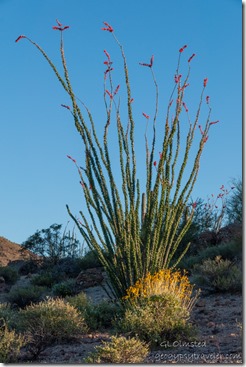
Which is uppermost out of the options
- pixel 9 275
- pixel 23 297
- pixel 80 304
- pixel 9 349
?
pixel 9 275

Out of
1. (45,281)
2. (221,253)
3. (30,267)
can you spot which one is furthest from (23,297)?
(30,267)

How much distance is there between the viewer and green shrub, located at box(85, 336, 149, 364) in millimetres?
7008

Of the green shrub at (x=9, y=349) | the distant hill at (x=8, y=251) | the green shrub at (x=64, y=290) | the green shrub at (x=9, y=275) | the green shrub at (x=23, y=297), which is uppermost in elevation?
the distant hill at (x=8, y=251)

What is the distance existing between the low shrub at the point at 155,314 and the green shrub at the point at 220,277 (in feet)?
8.62

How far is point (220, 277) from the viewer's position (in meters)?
12.1

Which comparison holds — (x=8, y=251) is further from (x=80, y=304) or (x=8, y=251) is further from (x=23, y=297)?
(x=80, y=304)

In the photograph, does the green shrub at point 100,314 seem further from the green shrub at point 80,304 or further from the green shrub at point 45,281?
the green shrub at point 45,281

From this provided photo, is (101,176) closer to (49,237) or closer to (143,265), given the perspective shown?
(143,265)

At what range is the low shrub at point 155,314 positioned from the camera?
832 cm

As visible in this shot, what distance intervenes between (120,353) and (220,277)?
532 centimetres

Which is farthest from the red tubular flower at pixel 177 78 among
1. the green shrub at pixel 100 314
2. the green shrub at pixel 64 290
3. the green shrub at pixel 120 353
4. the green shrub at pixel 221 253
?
the green shrub at pixel 64 290

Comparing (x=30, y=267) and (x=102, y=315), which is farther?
(x=30, y=267)

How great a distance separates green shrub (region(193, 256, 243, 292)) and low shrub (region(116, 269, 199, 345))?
2.63 meters

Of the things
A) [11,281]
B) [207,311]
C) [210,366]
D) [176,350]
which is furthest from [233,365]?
[11,281]
